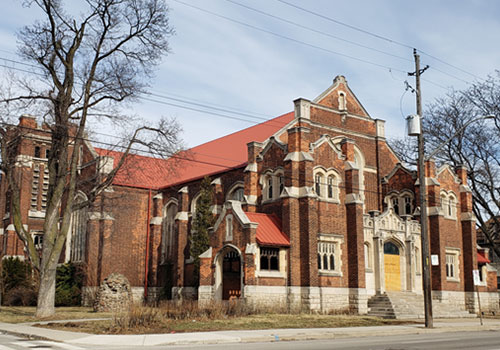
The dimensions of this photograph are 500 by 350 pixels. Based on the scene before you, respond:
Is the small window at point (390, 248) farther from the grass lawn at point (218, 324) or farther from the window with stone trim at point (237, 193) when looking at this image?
the window with stone trim at point (237, 193)

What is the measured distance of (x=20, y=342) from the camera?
14289 mm

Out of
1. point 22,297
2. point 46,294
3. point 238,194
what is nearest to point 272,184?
point 238,194

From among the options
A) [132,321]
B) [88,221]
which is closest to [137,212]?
[88,221]

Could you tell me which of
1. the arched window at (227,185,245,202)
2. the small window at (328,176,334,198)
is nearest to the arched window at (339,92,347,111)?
the small window at (328,176,334,198)

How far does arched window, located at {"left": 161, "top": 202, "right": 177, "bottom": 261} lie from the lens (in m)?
36.8

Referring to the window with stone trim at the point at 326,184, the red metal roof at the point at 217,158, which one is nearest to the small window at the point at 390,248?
the window with stone trim at the point at 326,184

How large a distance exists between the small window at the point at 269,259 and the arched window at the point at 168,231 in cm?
1207

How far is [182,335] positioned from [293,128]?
14703 millimetres

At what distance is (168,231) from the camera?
37.3 m

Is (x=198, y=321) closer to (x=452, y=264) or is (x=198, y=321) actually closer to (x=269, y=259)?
(x=269, y=259)

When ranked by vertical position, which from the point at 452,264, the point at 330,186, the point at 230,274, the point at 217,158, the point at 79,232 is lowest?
the point at 230,274

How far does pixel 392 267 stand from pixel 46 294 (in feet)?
57.9

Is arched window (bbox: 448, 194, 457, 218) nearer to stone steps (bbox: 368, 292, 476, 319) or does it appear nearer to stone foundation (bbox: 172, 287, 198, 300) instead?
stone steps (bbox: 368, 292, 476, 319)

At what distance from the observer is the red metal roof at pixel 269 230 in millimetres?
25594
